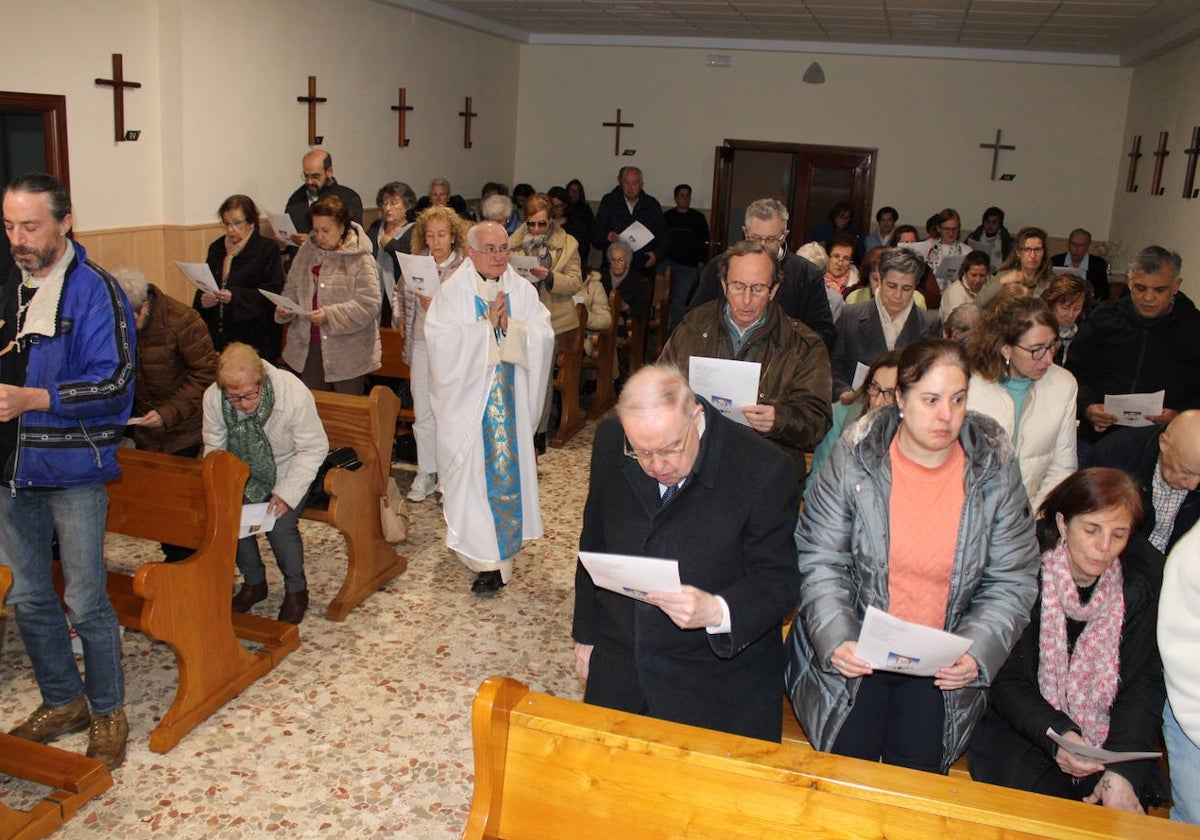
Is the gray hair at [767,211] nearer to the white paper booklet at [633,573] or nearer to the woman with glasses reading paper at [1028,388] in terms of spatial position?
the woman with glasses reading paper at [1028,388]

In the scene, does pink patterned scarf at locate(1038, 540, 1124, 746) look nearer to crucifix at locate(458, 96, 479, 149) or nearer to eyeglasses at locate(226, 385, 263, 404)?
eyeglasses at locate(226, 385, 263, 404)

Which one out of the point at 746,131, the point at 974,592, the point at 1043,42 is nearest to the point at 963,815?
the point at 974,592

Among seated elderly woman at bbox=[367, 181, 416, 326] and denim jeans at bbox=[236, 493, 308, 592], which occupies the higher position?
seated elderly woman at bbox=[367, 181, 416, 326]

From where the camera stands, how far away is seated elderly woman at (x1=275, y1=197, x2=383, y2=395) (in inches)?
216

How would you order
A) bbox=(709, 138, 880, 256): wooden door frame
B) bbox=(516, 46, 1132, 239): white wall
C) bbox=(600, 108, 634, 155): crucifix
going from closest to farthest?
bbox=(516, 46, 1132, 239): white wall < bbox=(709, 138, 880, 256): wooden door frame < bbox=(600, 108, 634, 155): crucifix

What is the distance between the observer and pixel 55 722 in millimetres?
3365

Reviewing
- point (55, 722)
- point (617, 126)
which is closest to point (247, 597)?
point (55, 722)

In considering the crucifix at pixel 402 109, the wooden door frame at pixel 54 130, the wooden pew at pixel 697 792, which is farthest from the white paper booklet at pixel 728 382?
the crucifix at pixel 402 109

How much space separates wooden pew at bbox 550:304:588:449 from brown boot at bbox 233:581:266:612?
303cm

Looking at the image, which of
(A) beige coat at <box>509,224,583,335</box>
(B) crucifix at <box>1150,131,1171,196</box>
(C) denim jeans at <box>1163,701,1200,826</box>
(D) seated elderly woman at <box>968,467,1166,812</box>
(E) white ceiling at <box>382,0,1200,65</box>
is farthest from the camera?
(B) crucifix at <box>1150,131,1171,196</box>

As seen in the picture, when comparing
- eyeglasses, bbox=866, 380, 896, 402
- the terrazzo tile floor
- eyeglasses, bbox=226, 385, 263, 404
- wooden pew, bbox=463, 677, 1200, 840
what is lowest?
the terrazzo tile floor

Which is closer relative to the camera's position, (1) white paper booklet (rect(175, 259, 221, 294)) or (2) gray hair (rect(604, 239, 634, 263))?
(1) white paper booklet (rect(175, 259, 221, 294))

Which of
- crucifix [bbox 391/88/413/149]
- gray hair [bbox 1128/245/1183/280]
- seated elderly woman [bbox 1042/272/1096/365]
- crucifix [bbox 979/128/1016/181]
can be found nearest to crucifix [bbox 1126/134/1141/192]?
crucifix [bbox 979/128/1016/181]

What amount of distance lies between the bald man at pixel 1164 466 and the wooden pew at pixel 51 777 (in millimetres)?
3355
